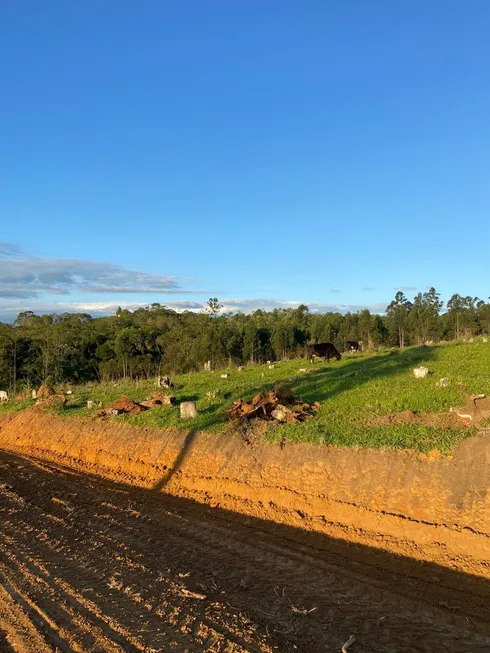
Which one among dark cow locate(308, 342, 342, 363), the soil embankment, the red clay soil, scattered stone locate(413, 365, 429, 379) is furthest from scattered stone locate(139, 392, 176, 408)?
dark cow locate(308, 342, 342, 363)

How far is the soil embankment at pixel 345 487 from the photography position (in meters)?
6.28

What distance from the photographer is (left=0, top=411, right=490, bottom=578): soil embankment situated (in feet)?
20.6

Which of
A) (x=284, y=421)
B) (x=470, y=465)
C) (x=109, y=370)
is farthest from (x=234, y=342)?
(x=470, y=465)

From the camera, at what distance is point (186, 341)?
55.4 metres

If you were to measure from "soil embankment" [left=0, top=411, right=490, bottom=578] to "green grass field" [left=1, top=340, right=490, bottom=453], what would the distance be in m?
0.41

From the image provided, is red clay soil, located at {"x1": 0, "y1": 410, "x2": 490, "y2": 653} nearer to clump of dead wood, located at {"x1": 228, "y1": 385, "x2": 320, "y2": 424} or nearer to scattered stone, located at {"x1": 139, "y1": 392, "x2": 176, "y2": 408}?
clump of dead wood, located at {"x1": 228, "y1": 385, "x2": 320, "y2": 424}

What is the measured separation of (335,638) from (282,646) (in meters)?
0.52

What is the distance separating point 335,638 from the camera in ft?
14.4

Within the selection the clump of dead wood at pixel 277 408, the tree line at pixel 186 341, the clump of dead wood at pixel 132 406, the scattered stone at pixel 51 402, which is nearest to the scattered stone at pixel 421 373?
the clump of dead wood at pixel 277 408

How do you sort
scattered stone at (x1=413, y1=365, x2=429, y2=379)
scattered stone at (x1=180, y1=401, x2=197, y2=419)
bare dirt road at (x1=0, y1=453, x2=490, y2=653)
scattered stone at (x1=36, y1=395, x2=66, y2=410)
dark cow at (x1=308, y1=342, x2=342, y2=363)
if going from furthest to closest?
dark cow at (x1=308, y1=342, x2=342, y2=363)
scattered stone at (x1=36, y1=395, x2=66, y2=410)
scattered stone at (x1=413, y1=365, x2=429, y2=379)
scattered stone at (x1=180, y1=401, x2=197, y2=419)
bare dirt road at (x1=0, y1=453, x2=490, y2=653)

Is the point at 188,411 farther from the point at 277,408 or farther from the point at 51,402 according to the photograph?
the point at 51,402

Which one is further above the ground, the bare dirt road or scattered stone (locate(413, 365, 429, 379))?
scattered stone (locate(413, 365, 429, 379))

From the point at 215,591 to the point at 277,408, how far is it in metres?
5.72

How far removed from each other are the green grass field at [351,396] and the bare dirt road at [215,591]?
7.67 ft
